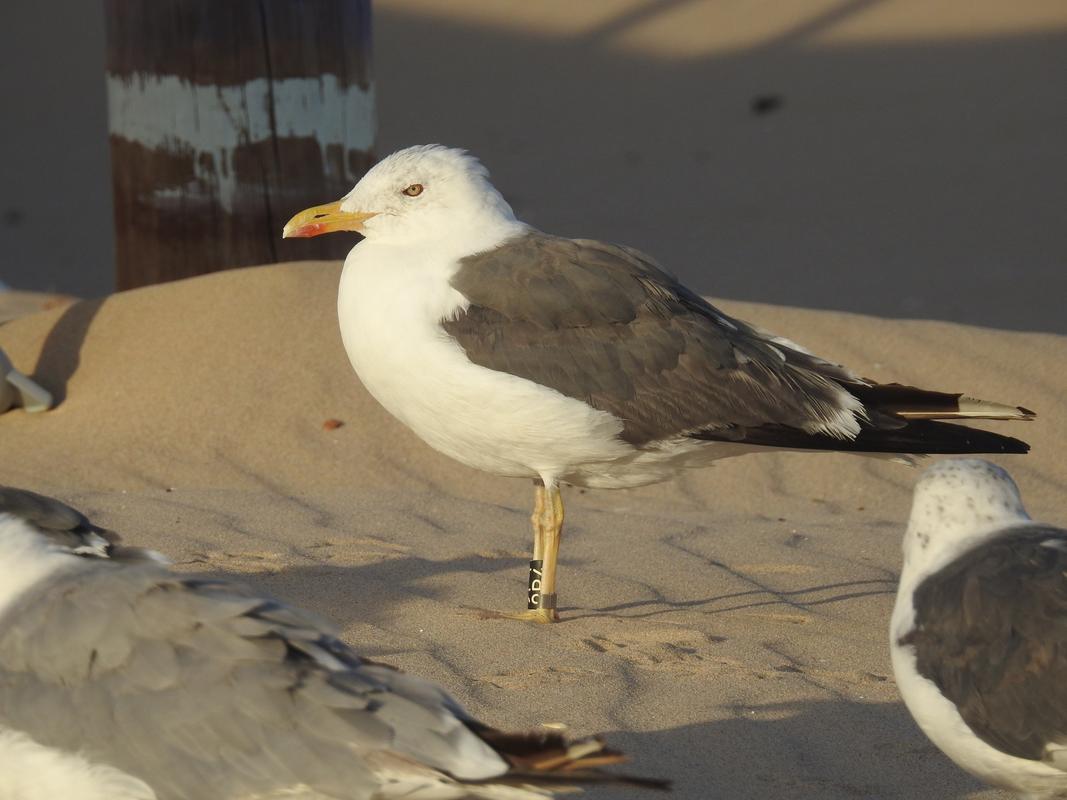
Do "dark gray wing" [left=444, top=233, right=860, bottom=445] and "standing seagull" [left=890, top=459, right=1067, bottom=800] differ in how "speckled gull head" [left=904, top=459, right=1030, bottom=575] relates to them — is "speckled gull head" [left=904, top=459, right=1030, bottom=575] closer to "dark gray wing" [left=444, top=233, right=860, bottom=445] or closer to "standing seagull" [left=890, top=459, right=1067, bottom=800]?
"standing seagull" [left=890, top=459, right=1067, bottom=800]

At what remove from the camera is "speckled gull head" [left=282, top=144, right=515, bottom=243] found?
567 cm

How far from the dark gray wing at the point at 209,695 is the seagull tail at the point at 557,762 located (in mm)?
76

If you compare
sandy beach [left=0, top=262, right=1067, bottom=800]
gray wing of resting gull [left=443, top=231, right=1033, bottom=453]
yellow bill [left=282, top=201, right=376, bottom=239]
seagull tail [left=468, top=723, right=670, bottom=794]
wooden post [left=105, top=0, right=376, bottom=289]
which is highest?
wooden post [left=105, top=0, right=376, bottom=289]

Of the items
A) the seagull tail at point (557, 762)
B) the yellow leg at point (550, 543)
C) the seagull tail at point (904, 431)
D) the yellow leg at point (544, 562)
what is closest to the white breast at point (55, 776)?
the seagull tail at point (557, 762)

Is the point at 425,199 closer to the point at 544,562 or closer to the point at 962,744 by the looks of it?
the point at 544,562

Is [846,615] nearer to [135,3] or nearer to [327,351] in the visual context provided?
[327,351]

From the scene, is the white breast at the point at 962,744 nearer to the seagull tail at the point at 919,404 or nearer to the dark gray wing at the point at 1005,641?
the dark gray wing at the point at 1005,641

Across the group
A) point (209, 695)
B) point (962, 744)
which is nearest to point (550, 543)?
point (962, 744)

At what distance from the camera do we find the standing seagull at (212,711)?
119 inches

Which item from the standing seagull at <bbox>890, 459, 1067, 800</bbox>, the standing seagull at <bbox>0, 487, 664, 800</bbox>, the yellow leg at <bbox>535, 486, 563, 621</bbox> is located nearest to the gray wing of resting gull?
the yellow leg at <bbox>535, 486, 563, 621</bbox>

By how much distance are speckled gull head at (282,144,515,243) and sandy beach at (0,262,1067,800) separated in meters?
1.21

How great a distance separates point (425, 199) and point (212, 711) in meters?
2.87

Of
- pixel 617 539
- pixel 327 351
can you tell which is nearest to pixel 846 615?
pixel 617 539

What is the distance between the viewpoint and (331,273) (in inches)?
336
